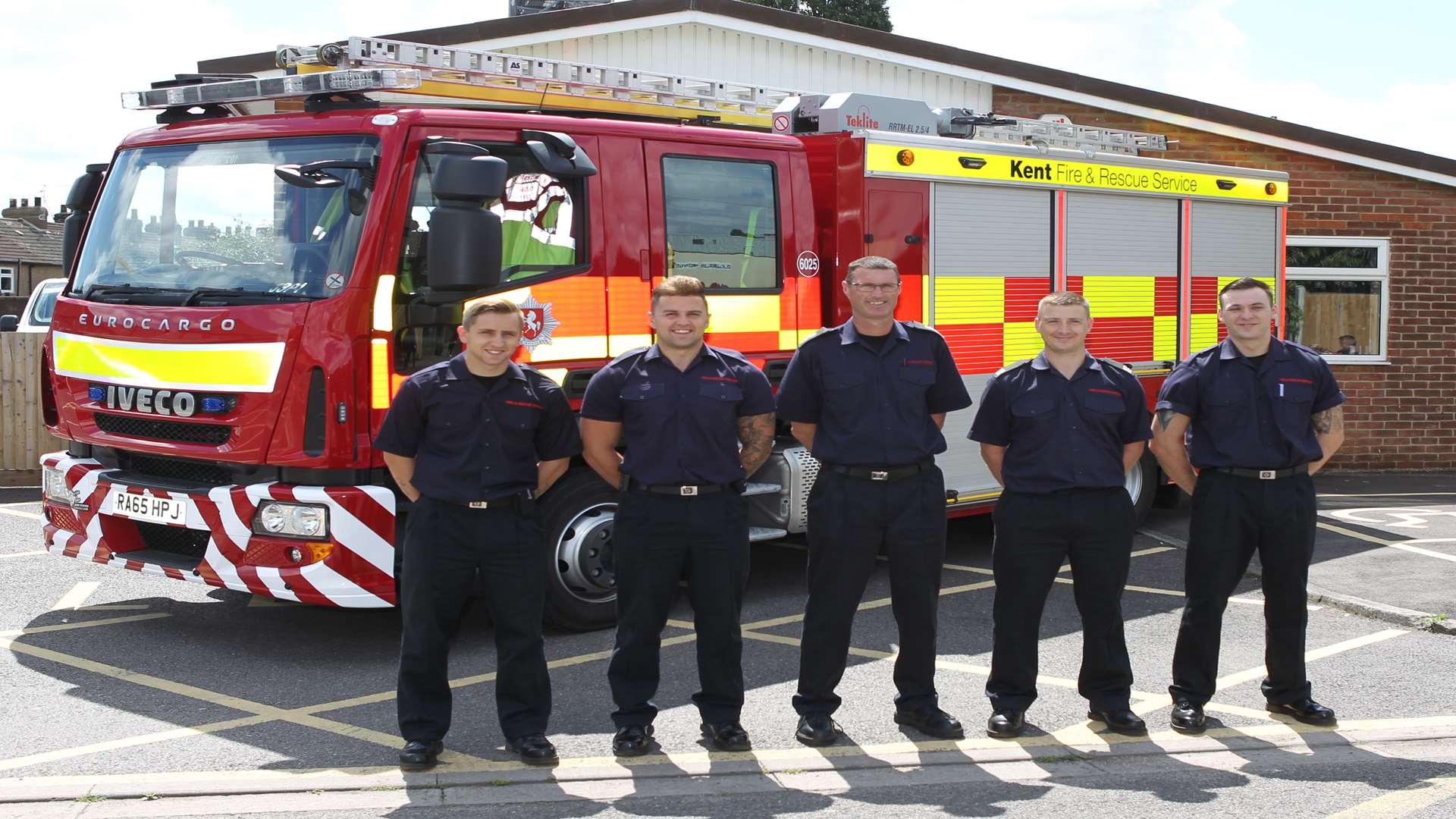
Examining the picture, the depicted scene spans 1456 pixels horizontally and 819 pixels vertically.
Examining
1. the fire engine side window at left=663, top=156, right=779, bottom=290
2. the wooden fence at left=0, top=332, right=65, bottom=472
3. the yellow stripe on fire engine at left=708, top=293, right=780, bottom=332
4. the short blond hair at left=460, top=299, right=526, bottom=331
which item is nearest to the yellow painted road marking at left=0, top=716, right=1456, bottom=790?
the short blond hair at left=460, top=299, right=526, bottom=331

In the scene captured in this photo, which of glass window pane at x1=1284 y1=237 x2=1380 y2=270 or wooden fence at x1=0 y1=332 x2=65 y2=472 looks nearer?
wooden fence at x1=0 y1=332 x2=65 y2=472

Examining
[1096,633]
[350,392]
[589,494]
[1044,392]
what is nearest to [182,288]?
[350,392]

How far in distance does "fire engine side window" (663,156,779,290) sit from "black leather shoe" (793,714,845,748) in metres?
2.65

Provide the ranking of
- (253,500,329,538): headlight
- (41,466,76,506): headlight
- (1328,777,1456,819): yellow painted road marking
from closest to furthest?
(1328,777,1456,819): yellow painted road marking, (253,500,329,538): headlight, (41,466,76,506): headlight

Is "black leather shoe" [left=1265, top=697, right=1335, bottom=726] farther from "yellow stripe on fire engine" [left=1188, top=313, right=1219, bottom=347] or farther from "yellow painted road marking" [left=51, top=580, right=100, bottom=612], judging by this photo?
"yellow painted road marking" [left=51, top=580, right=100, bottom=612]

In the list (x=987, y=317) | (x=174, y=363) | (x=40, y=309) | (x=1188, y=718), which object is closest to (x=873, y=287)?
(x=1188, y=718)

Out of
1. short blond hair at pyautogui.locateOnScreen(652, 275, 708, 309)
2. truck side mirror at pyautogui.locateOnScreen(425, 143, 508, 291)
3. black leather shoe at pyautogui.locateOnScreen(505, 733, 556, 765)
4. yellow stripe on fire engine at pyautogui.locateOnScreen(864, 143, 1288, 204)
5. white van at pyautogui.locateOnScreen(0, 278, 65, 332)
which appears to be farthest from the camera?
white van at pyautogui.locateOnScreen(0, 278, 65, 332)

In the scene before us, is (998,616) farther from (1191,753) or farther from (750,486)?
(750,486)

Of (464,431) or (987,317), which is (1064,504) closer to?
(464,431)

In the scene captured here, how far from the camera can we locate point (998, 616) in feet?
18.2

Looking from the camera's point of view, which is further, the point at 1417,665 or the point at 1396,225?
the point at 1396,225

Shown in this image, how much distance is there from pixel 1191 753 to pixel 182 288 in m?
4.75

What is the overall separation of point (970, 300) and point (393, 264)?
3.74 m

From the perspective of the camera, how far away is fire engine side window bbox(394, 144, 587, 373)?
6270 millimetres
